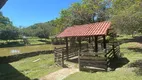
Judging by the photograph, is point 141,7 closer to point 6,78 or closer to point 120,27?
point 120,27

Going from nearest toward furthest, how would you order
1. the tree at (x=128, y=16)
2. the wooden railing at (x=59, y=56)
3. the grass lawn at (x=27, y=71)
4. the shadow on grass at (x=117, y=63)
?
the tree at (x=128, y=16)
the shadow on grass at (x=117, y=63)
the grass lawn at (x=27, y=71)
the wooden railing at (x=59, y=56)

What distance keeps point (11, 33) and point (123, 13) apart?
65.4 meters

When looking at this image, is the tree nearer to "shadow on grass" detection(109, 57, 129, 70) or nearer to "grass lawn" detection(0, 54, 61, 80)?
"shadow on grass" detection(109, 57, 129, 70)

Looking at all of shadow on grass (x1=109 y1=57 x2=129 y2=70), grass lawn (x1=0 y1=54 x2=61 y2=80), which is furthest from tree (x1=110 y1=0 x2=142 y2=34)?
grass lawn (x1=0 y1=54 x2=61 y2=80)

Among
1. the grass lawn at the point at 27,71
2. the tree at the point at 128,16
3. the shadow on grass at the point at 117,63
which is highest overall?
the tree at the point at 128,16

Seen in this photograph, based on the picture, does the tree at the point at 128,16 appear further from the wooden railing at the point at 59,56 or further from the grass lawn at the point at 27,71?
the grass lawn at the point at 27,71

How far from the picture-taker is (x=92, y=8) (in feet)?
108

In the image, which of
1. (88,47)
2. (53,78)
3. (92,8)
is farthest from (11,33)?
(53,78)

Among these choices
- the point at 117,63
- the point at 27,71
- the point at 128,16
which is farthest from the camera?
the point at 27,71

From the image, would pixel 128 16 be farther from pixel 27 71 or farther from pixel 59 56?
pixel 27 71

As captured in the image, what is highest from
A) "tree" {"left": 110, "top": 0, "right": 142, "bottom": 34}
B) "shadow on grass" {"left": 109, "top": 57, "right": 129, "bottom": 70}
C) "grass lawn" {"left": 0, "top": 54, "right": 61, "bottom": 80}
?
"tree" {"left": 110, "top": 0, "right": 142, "bottom": 34}

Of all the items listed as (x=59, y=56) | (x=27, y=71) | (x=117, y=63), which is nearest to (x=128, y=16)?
(x=117, y=63)

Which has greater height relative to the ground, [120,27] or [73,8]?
[73,8]

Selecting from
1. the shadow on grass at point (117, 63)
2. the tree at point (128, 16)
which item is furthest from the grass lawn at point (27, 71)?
the tree at point (128, 16)
